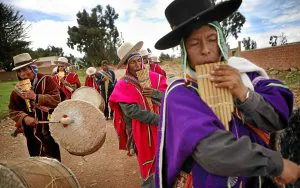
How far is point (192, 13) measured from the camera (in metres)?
1.50

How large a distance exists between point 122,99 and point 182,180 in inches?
86.0

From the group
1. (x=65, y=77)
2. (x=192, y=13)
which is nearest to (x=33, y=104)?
(x=192, y=13)

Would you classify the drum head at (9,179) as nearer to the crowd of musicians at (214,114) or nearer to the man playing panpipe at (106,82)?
the crowd of musicians at (214,114)

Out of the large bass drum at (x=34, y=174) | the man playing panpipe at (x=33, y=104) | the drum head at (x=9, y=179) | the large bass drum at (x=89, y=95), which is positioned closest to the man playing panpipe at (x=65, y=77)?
the large bass drum at (x=89, y=95)

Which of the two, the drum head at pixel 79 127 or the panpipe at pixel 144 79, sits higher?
the panpipe at pixel 144 79

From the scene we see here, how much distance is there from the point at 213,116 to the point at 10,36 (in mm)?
53387

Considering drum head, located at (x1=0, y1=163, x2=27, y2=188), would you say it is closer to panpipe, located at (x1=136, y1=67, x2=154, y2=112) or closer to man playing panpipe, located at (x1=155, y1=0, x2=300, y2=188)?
man playing panpipe, located at (x1=155, y1=0, x2=300, y2=188)

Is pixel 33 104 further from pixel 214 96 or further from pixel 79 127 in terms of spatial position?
pixel 214 96

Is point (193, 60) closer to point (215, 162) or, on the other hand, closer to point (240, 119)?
point (240, 119)

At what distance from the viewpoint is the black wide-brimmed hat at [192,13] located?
146 cm

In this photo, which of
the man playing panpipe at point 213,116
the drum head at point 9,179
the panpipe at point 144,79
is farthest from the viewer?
the panpipe at point 144,79

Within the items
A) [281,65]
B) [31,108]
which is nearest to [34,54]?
[281,65]

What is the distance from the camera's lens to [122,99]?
373 cm

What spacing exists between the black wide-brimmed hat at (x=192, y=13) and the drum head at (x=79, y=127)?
9.07ft
